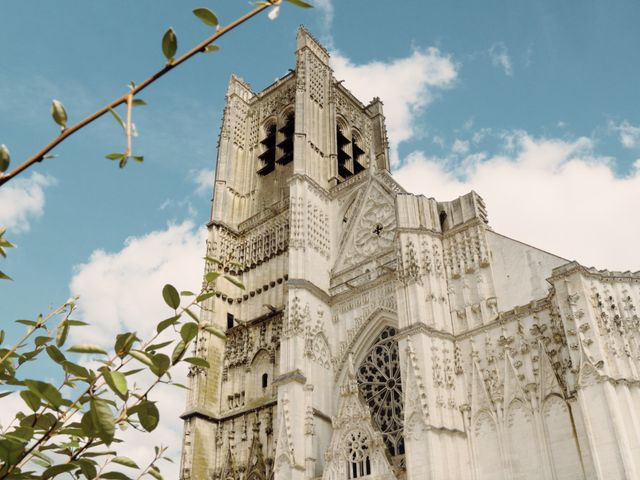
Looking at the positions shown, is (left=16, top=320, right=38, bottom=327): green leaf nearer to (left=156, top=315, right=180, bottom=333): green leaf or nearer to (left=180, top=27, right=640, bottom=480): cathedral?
(left=156, top=315, right=180, bottom=333): green leaf

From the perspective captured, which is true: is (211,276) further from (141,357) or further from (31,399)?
(31,399)

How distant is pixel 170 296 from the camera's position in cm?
253

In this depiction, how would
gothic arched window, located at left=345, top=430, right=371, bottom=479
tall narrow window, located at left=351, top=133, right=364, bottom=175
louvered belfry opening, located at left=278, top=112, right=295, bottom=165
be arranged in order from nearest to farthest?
gothic arched window, located at left=345, top=430, right=371, bottom=479 → louvered belfry opening, located at left=278, top=112, right=295, bottom=165 → tall narrow window, located at left=351, top=133, right=364, bottom=175

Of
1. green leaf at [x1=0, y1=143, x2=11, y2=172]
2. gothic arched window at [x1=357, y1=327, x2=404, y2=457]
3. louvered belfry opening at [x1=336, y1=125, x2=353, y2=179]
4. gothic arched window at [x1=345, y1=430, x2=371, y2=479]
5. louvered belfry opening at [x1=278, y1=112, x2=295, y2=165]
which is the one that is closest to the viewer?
green leaf at [x1=0, y1=143, x2=11, y2=172]

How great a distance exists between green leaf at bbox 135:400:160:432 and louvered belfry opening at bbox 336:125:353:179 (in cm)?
2808

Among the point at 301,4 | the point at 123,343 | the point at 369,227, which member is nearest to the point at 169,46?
the point at 301,4

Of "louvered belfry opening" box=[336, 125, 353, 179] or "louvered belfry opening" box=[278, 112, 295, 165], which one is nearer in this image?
"louvered belfry opening" box=[278, 112, 295, 165]

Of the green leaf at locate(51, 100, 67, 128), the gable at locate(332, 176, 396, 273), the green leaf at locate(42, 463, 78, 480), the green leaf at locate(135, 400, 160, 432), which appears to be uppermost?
the gable at locate(332, 176, 396, 273)

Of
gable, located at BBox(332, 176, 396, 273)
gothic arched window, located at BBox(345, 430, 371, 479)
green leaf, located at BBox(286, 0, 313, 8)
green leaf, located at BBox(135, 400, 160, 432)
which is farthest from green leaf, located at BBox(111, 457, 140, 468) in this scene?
gable, located at BBox(332, 176, 396, 273)

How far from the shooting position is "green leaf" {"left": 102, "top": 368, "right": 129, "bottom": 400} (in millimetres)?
2240

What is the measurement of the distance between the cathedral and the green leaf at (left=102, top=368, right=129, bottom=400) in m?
11.2

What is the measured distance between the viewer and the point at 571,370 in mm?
15531

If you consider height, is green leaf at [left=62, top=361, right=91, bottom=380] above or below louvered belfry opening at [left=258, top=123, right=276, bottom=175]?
below

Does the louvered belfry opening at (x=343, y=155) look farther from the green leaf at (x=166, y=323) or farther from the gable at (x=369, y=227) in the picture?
the green leaf at (x=166, y=323)
